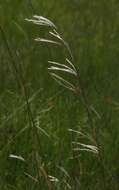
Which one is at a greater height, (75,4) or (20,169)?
(20,169)

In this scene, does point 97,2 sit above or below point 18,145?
below

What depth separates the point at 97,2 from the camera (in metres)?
5.14

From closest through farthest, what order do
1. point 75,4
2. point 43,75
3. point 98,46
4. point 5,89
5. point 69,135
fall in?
point 69,135 → point 5,89 → point 43,75 → point 98,46 → point 75,4

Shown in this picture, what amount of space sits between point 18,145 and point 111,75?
46.5 inches

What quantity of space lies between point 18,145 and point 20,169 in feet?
0.46

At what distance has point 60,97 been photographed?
3316 mm

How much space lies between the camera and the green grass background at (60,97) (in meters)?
2.63

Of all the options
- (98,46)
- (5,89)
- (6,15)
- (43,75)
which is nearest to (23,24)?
(6,15)

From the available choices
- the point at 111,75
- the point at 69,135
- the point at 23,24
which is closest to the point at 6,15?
the point at 23,24

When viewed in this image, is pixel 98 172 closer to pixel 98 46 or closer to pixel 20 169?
pixel 20 169

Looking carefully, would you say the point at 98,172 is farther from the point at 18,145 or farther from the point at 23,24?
the point at 23,24

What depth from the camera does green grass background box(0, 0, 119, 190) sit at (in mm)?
2627

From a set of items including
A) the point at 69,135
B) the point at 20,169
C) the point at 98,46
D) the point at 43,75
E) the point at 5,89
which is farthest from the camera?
the point at 98,46

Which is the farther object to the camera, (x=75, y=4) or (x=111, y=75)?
(x=75, y=4)
